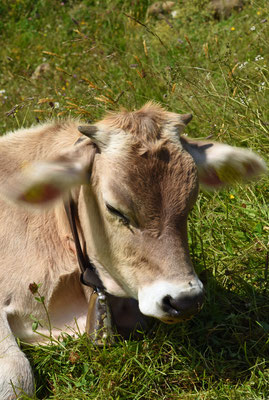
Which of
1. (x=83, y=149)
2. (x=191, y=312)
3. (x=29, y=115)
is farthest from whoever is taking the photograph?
(x=29, y=115)

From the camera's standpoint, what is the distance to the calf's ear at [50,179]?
9.93 feet

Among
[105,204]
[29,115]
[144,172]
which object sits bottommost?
[29,115]

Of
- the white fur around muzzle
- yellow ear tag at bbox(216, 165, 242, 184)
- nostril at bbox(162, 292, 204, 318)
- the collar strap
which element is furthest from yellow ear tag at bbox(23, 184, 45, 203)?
yellow ear tag at bbox(216, 165, 242, 184)

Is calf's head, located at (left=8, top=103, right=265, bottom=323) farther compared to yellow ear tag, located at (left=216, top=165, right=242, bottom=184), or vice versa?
yellow ear tag, located at (left=216, top=165, right=242, bottom=184)

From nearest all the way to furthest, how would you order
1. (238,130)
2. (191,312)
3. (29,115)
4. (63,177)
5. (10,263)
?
(191,312) → (63,177) → (10,263) → (238,130) → (29,115)

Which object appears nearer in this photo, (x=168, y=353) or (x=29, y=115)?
(x=168, y=353)

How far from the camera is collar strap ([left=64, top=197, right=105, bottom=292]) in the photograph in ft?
11.3

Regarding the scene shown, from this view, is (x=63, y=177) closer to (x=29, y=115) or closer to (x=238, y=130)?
(x=238, y=130)

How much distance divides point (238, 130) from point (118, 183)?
2.22 meters

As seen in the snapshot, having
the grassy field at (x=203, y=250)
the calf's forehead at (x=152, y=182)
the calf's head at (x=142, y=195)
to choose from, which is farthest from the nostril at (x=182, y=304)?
the grassy field at (x=203, y=250)

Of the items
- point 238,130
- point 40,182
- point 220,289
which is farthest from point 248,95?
point 40,182

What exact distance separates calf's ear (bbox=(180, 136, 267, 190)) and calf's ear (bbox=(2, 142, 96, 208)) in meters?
0.57

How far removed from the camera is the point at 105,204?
3133 mm

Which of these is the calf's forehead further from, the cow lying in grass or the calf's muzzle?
the calf's muzzle
